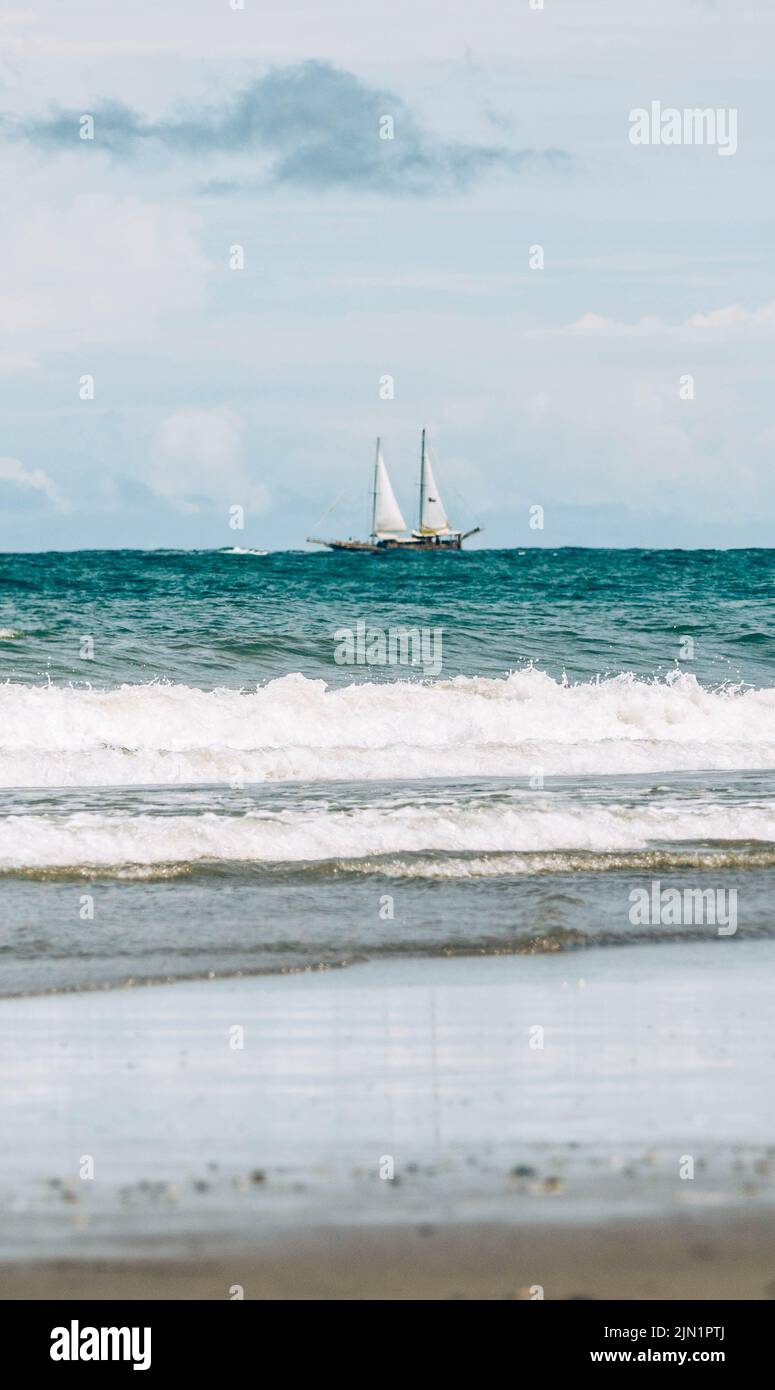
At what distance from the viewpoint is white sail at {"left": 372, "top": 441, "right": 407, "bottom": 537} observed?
94500 millimetres

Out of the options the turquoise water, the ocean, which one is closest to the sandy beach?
the ocean

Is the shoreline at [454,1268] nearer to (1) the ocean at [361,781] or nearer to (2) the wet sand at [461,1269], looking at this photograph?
(2) the wet sand at [461,1269]

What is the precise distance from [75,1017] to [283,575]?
42.7 metres

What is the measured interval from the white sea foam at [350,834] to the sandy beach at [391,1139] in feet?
12.5

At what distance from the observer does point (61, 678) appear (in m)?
23.9

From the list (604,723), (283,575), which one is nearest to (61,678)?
(604,723)

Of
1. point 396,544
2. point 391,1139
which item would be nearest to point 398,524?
point 396,544

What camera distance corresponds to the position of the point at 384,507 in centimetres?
9488

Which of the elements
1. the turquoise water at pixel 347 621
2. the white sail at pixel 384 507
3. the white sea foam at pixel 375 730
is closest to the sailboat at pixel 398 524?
the white sail at pixel 384 507

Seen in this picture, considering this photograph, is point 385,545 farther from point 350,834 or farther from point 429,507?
point 350,834

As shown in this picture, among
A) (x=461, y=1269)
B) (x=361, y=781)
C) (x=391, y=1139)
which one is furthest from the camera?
(x=361, y=781)

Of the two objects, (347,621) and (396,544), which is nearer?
(347,621)

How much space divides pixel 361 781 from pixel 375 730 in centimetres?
528

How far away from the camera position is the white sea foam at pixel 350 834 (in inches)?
453
